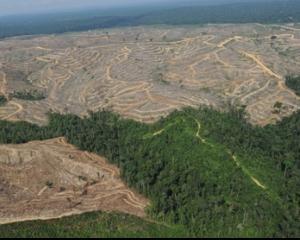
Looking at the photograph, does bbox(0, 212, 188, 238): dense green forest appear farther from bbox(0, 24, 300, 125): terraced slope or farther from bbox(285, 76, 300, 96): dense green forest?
bbox(285, 76, 300, 96): dense green forest

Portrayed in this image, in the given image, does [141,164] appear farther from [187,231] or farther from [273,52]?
[273,52]

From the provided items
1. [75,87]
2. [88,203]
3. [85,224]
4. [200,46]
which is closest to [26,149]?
[88,203]

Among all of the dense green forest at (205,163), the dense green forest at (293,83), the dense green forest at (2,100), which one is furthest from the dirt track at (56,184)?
the dense green forest at (293,83)

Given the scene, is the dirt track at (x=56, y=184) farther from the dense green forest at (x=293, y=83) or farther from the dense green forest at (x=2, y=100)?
the dense green forest at (x=293, y=83)

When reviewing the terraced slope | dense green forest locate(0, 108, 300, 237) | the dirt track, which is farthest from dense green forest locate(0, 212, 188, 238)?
the terraced slope

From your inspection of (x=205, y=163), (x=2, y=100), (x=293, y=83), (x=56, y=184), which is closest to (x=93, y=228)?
(x=56, y=184)

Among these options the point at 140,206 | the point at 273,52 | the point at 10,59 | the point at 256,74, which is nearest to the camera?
the point at 140,206
